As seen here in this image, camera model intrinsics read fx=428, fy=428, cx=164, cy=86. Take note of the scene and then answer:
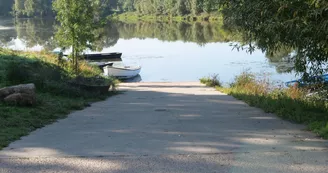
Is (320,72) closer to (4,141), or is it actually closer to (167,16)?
(4,141)

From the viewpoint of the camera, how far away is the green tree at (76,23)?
18594 millimetres

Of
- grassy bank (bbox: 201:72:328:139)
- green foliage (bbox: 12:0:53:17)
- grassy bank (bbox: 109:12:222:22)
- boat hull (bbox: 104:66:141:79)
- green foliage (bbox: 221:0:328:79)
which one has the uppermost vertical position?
green foliage (bbox: 12:0:53:17)

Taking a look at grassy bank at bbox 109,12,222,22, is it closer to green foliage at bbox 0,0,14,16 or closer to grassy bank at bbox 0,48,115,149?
green foliage at bbox 0,0,14,16

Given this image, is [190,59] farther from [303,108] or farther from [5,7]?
[5,7]

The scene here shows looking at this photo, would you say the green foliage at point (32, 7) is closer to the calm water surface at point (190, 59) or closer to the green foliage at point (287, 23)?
the calm water surface at point (190, 59)

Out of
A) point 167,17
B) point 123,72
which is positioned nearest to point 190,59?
point 123,72

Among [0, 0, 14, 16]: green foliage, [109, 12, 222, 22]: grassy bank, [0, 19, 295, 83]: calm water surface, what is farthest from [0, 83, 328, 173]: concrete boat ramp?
[0, 0, 14, 16]: green foliage

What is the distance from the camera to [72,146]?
5.84 metres

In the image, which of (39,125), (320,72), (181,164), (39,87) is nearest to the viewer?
(181,164)

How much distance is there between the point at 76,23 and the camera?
1848cm

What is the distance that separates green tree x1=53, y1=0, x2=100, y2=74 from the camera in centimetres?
1859

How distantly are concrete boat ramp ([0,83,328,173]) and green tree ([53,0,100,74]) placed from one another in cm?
1073

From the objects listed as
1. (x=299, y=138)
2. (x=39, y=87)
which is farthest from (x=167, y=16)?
(x=299, y=138)

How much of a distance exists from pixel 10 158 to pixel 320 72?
6586 mm
